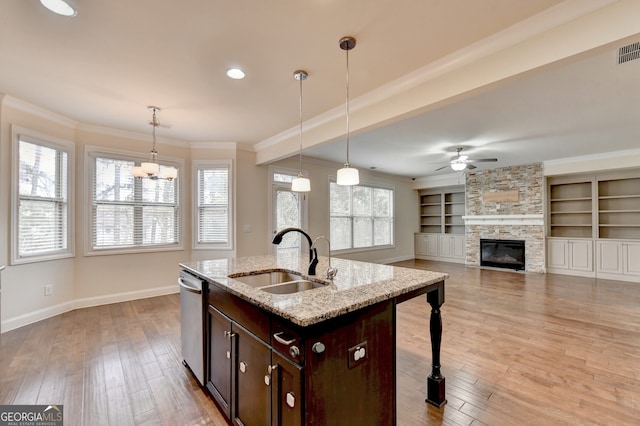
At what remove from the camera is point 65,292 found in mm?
3975

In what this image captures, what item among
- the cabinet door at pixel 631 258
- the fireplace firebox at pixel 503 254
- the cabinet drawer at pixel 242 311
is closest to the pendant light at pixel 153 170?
the cabinet drawer at pixel 242 311

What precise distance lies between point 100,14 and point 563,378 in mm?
4465

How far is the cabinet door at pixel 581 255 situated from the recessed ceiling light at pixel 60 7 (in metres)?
9.13

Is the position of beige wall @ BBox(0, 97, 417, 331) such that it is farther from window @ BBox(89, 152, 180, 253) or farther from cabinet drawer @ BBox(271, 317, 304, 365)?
cabinet drawer @ BBox(271, 317, 304, 365)

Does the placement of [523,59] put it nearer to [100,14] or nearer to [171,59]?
[171,59]

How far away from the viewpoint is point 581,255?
256 inches

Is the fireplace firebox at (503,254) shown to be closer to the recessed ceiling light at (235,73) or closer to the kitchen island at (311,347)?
the kitchen island at (311,347)

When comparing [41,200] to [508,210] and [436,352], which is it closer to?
[436,352]

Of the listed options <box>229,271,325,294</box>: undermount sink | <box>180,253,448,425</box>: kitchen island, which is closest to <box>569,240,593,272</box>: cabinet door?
<box>180,253,448,425</box>: kitchen island

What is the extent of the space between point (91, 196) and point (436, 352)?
4873 mm

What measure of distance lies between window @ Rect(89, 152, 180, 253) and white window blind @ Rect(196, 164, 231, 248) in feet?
1.27

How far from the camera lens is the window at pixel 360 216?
7.07m

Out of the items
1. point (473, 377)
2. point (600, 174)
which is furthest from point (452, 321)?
point (600, 174)

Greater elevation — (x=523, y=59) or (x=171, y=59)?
(x=171, y=59)
